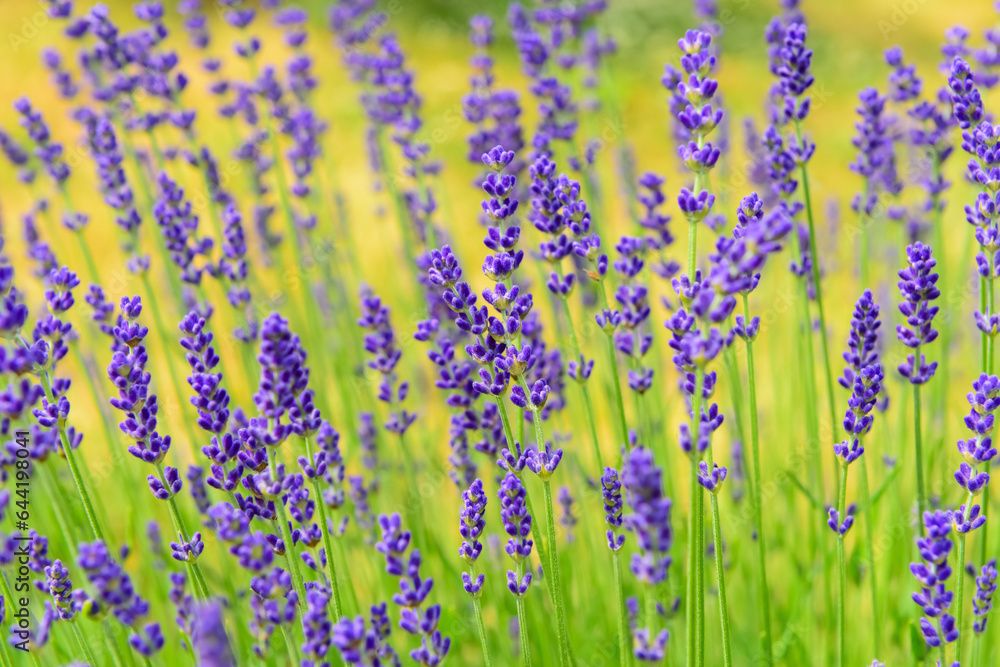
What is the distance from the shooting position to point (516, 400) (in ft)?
6.05

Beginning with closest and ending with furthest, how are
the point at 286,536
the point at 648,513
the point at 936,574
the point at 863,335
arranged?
the point at 648,513, the point at 286,536, the point at 936,574, the point at 863,335

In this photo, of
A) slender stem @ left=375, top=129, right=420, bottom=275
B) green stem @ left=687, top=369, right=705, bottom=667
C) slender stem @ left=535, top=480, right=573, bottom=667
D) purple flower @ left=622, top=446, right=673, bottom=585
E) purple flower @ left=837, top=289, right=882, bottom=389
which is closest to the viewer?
purple flower @ left=622, top=446, right=673, bottom=585

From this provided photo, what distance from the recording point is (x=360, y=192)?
889cm

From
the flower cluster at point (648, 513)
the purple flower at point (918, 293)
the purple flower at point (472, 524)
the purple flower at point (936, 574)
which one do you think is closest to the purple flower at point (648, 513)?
the flower cluster at point (648, 513)

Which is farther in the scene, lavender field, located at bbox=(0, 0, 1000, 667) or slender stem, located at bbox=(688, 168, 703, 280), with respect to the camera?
lavender field, located at bbox=(0, 0, 1000, 667)

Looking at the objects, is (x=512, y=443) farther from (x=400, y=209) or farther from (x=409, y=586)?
(x=400, y=209)

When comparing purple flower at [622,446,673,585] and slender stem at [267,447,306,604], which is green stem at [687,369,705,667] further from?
slender stem at [267,447,306,604]

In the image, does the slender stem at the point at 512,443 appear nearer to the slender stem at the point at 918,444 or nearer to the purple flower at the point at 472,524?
the purple flower at the point at 472,524

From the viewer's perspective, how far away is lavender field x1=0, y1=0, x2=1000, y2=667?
1.73m

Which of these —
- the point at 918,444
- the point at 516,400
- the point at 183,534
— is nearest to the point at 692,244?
the point at 516,400

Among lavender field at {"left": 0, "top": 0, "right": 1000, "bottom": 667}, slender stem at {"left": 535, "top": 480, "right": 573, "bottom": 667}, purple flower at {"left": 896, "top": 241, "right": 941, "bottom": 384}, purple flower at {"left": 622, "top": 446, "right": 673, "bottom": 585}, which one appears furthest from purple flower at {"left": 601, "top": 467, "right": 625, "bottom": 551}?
purple flower at {"left": 896, "top": 241, "right": 941, "bottom": 384}

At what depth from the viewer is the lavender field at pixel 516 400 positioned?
173 cm

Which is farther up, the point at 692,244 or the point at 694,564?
the point at 692,244

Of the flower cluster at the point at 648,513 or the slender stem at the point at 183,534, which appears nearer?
the flower cluster at the point at 648,513
